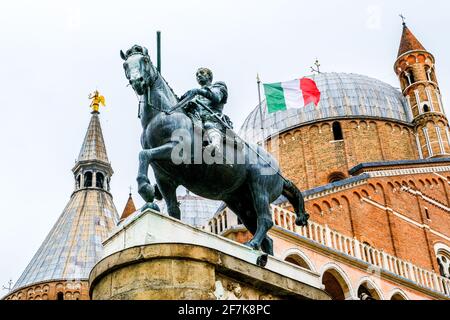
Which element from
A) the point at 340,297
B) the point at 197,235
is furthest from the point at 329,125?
the point at 197,235

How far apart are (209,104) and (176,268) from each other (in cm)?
235

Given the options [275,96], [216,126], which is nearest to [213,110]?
[216,126]

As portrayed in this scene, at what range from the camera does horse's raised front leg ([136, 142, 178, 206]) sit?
7.67m

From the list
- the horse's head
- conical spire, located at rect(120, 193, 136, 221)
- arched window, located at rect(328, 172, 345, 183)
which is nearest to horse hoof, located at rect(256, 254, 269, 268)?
the horse's head

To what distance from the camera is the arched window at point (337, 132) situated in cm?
3853

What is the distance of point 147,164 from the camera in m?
7.72

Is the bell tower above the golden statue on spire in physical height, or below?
below

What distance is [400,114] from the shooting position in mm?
40281

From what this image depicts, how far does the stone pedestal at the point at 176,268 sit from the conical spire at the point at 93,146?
53.3 metres

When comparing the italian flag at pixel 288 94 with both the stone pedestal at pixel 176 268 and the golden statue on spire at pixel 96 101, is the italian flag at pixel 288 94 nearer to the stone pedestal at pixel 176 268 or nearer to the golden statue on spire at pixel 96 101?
the stone pedestal at pixel 176 268

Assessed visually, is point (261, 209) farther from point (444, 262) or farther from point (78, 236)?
point (78, 236)

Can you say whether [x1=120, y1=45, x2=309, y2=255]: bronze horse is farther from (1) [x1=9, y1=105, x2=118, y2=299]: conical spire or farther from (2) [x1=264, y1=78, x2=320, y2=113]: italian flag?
(1) [x1=9, y1=105, x2=118, y2=299]: conical spire
